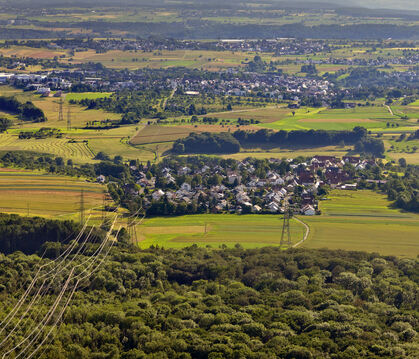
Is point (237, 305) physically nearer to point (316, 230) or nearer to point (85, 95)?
point (316, 230)

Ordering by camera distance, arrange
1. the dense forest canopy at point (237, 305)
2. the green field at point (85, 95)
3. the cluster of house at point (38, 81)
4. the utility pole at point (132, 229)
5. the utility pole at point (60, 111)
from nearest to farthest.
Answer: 1. the dense forest canopy at point (237, 305)
2. the utility pole at point (132, 229)
3. the utility pole at point (60, 111)
4. the green field at point (85, 95)
5. the cluster of house at point (38, 81)

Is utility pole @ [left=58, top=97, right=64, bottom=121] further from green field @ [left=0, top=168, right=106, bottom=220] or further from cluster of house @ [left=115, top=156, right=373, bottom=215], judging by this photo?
green field @ [left=0, top=168, right=106, bottom=220]

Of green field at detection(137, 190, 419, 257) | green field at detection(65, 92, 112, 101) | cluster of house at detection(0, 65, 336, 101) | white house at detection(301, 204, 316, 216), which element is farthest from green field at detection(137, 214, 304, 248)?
cluster of house at detection(0, 65, 336, 101)

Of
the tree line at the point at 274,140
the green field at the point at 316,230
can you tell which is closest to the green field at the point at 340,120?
the tree line at the point at 274,140

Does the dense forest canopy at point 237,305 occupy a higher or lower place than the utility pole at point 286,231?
higher

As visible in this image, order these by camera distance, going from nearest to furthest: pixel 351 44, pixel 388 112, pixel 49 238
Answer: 1. pixel 49 238
2. pixel 388 112
3. pixel 351 44

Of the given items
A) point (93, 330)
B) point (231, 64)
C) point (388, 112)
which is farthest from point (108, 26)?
point (93, 330)

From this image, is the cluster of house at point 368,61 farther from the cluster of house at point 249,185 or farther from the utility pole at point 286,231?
the utility pole at point 286,231

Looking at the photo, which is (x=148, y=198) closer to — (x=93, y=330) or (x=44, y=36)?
(x=93, y=330)
